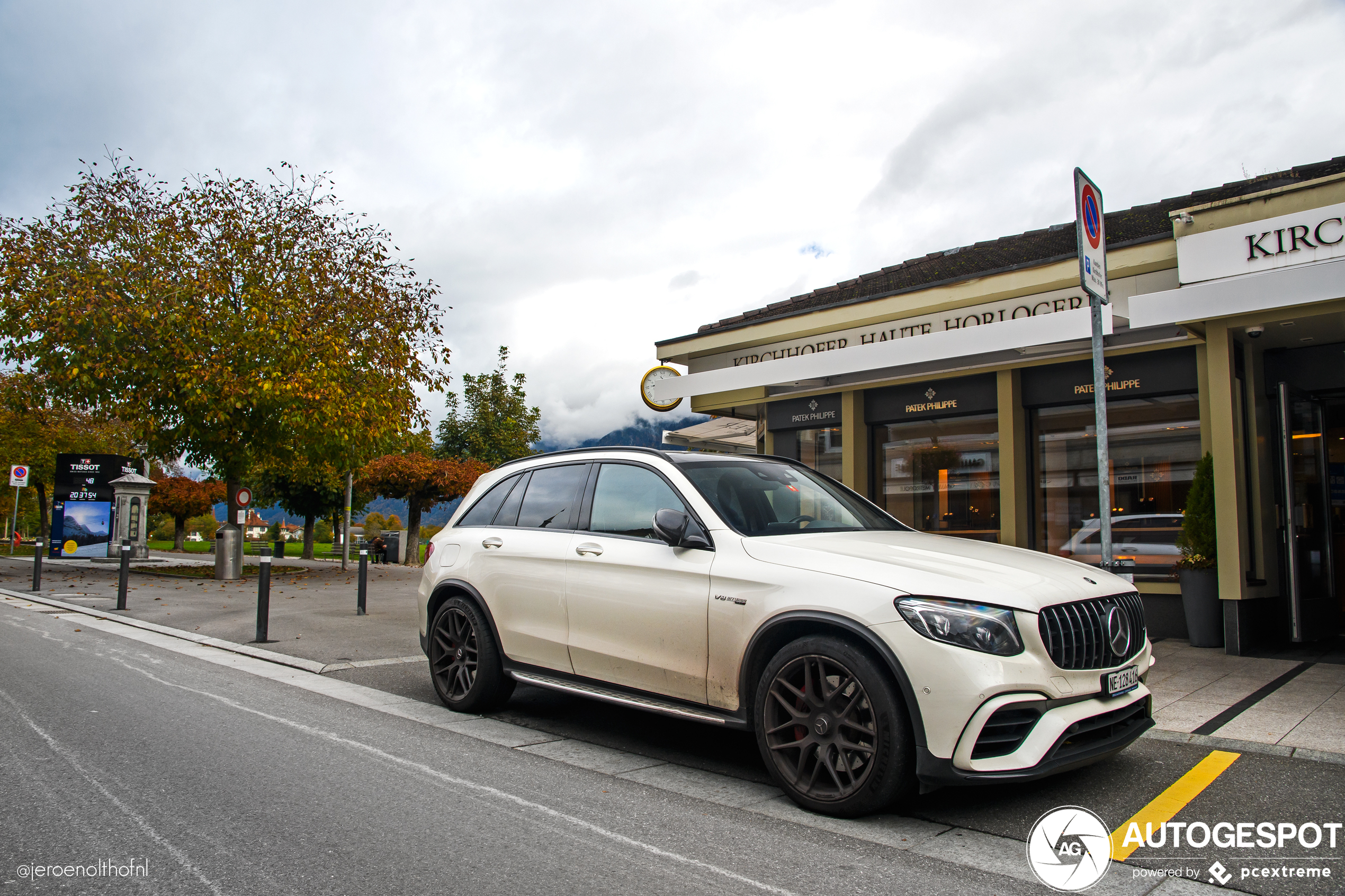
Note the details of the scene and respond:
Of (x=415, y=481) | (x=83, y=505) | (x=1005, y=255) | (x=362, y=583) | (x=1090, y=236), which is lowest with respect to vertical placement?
(x=362, y=583)

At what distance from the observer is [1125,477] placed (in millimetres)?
10125

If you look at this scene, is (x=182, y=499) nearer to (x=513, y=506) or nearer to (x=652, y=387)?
(x=652, y=387)

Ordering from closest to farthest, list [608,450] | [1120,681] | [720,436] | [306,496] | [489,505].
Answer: [1120,681]
[608,450]
[489,505]
[720,436]
[306,496]

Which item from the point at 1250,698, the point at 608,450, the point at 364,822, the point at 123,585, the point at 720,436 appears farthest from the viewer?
the point at 720,436

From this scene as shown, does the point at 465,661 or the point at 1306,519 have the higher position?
the point at 1306,519

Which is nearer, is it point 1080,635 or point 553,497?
point 1080,635

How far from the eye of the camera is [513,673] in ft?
18.4

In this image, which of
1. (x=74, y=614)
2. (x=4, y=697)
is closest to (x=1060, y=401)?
(x=4, y=697)

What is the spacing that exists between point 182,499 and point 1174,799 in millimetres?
51706

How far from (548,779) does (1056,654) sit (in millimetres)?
2603

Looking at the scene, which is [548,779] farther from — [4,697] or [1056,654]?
[4,697]

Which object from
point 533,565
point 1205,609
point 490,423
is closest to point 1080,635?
point 533,565

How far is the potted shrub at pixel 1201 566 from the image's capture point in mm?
8531

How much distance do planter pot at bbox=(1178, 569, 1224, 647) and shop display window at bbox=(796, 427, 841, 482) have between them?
5.01 meters
